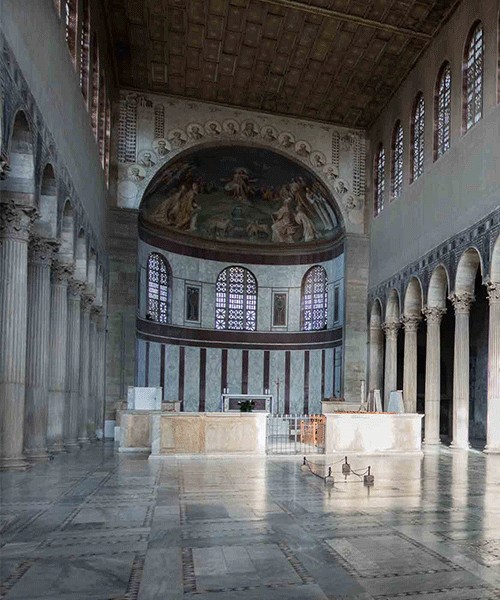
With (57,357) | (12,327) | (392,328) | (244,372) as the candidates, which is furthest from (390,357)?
(12,327)

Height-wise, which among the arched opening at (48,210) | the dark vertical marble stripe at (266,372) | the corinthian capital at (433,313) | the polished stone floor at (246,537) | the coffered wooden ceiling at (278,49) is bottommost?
the polished stone floor at (246,537)

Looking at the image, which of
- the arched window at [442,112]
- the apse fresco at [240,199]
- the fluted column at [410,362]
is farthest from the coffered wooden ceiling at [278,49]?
the fluted column at [410,362]

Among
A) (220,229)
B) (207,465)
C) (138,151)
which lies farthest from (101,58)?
(207,465)

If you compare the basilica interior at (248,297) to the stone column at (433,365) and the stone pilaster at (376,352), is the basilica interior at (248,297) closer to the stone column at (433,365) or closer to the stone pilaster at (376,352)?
the stone column at (433,365)

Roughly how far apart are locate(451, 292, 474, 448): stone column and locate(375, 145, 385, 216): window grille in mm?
9215

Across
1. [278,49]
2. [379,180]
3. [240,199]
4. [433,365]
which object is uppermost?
[278,49]

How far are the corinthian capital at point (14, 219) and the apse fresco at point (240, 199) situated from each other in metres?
16.6

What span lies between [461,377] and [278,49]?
1406 centimetres

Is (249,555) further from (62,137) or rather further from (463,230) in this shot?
(463,230)

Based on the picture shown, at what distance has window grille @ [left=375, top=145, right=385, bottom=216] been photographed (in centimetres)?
3002

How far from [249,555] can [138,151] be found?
24861mm

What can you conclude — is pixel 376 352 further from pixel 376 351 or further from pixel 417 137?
pixel 417 137

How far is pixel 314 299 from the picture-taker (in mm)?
34812

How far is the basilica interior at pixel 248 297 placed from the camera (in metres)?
7.02
